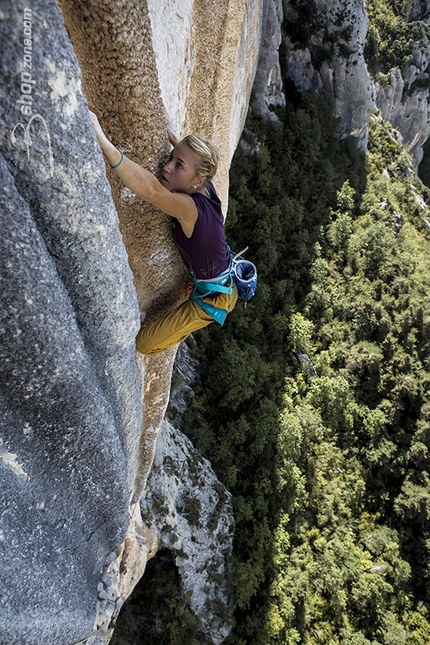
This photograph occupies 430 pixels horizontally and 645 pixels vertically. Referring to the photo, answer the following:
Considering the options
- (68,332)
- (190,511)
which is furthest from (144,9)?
(190,511)

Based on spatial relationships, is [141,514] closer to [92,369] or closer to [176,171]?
[92,369]

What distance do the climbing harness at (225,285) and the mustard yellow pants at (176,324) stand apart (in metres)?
0.05

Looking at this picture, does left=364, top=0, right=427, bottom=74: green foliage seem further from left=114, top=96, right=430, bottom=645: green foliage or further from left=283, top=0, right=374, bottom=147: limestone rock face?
left=114, top=96, right=430, bottom=645: green foliage

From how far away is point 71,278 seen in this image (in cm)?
273

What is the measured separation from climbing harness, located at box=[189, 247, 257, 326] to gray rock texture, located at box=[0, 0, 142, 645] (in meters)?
0.89

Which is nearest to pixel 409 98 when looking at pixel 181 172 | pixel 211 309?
pixel 211 309

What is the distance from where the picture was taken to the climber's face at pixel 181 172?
3.29 m

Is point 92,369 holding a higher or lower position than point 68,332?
lower

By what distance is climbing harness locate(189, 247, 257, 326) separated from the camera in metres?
4.11

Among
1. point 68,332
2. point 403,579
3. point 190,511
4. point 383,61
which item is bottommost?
point 403,579

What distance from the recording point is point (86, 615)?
4.18 meters

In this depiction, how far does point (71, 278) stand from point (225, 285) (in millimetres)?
1858

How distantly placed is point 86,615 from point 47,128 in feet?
14.5

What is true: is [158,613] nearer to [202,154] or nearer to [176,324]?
[176,324]
